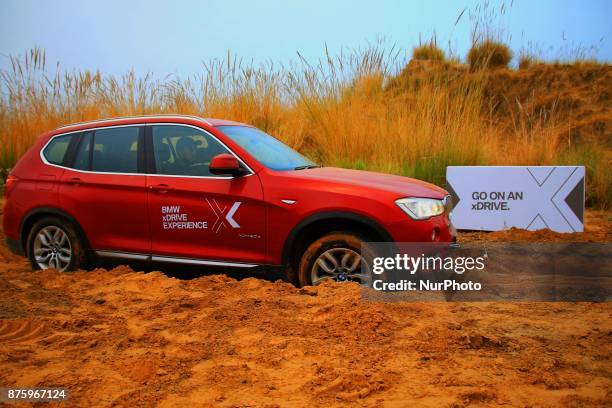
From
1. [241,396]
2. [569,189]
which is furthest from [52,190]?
[569,189]

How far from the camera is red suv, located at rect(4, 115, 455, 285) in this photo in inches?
222

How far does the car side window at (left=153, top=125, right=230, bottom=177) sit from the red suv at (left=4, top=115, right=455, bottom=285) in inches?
0.4

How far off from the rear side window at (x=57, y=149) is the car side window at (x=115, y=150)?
0.40 metres

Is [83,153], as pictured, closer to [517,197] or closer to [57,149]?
[57,149]

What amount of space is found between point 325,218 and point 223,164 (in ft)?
3.36

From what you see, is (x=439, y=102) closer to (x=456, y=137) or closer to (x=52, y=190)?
(x=456, y=137)

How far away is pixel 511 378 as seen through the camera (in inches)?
156

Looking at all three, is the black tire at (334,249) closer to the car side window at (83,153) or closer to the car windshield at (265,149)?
the car windshield at (265,149)

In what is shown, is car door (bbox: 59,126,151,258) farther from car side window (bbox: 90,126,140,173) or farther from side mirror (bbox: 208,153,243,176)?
side mirror (bbox: 208,153,243,176)

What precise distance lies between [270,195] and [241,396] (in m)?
2.39

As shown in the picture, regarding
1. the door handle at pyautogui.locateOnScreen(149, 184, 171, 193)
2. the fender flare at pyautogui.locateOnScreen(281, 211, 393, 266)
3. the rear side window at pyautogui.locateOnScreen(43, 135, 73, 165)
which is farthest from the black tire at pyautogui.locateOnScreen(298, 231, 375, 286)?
the rear side window at pyautogui.locateOnScreen(43, 135, 73, 165)

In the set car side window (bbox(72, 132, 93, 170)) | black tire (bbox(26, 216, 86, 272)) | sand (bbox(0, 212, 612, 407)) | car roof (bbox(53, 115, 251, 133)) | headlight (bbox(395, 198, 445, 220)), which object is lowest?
sand (bbox(0, 212, 612, 407))

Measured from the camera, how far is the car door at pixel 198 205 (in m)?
5.94

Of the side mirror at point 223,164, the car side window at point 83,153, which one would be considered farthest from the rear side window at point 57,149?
the side mirror at point 223,164
